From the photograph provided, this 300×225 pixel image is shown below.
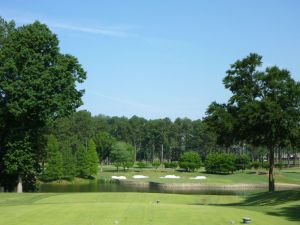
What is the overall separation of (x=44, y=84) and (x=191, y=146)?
484 ft

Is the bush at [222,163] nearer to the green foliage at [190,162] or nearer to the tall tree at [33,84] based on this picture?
the green foliage at [190,162]

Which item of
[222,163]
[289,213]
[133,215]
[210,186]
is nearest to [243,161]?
[222,163]

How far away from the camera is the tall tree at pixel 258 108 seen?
145 feet

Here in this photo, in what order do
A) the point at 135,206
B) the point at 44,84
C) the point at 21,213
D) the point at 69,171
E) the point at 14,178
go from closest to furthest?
the point at 21,213
the point at 135,206
the point at 44,84
the point at 14,178
the point at 69,171

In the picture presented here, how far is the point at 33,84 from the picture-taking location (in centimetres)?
4400

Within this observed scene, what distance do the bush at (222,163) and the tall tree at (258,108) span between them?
68659 mm

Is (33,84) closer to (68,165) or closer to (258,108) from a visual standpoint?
(258,108)

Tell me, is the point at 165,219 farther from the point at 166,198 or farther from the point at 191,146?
the point at 191,146

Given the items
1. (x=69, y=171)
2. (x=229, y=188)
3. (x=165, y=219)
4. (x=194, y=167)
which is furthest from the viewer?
(x=194, y=167)

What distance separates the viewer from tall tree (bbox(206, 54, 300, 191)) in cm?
4431

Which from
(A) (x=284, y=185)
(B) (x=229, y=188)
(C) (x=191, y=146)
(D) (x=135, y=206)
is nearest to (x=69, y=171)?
(B) (x=229, y=188)

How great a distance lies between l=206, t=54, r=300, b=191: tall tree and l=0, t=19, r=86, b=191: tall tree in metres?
15.7

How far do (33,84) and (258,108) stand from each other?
2236cm

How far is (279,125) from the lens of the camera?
4488cm
